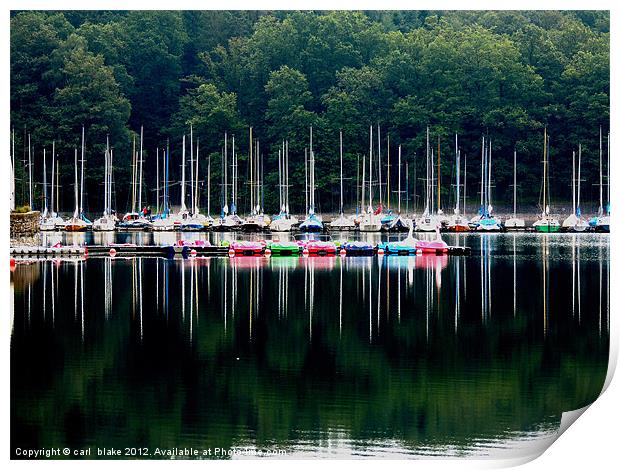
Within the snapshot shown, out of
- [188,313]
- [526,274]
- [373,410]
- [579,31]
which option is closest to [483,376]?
[373,410]

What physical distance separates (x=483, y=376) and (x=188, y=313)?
735cm

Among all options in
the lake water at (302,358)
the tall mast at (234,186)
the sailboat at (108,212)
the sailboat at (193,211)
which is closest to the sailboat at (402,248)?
the lake water at (302,358)

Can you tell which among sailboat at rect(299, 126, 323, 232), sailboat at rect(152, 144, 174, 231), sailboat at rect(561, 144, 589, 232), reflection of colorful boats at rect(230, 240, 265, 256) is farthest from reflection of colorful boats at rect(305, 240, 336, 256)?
sailboat at rect(152, 144, 174, 231)

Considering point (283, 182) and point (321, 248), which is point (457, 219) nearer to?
point (283, 182)

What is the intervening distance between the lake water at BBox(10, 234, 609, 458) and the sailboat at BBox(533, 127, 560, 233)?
19634 mm

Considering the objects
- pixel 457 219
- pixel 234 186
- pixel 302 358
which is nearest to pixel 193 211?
pixel 234 186

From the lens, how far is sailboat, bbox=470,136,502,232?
53031mm

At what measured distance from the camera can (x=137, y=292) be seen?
2581cm

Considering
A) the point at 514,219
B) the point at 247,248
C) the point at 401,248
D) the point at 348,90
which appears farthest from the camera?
the point at 348,90

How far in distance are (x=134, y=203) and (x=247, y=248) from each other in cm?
2064

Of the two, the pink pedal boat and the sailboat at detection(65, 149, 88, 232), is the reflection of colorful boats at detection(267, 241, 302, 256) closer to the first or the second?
the pink pedal boat

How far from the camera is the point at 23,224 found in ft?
104

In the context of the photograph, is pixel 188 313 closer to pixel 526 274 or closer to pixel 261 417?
pixel 261 417

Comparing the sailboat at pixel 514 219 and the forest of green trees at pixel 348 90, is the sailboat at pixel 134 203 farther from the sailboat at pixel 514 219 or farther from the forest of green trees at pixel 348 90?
the sailboat at pixel 514 219
